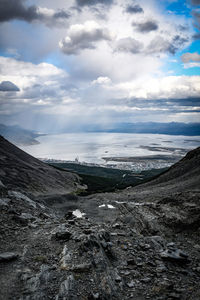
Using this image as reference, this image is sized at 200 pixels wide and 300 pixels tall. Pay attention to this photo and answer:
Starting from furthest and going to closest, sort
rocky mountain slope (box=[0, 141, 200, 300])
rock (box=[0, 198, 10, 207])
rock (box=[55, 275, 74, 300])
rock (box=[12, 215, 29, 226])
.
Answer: rock (box=[0, 198, 10, 207]) → rock (box=[12, 215, 29, 226]) → rocky mountain slope (box=[0, 141, 200, 300]) → rock (box=[55, 275, 74, 300])

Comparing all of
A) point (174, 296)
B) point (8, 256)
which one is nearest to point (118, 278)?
point (174, 296)

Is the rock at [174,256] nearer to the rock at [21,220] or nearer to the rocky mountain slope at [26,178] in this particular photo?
the rock at [21,220]

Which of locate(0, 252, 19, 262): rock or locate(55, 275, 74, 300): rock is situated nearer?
locate(55, 275, 74, 300): rock

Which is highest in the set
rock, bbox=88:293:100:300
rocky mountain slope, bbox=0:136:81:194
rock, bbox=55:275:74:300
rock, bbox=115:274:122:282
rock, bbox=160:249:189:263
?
rock, bbox=55:275:74:300

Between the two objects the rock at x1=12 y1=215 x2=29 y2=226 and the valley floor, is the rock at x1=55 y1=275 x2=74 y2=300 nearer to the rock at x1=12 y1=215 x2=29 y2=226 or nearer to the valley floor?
the valley floor

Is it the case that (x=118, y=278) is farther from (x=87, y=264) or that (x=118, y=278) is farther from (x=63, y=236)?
(x=63, y=236)

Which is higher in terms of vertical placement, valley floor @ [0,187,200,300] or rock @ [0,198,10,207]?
rock @ [0,198,10,207]

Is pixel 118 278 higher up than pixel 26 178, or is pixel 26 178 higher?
pixel 118 278

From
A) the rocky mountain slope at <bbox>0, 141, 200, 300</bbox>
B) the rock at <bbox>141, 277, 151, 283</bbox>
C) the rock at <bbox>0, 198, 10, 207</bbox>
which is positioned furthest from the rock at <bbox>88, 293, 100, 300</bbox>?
the rock at <bbox>0, 198, 10, 207</bbox>

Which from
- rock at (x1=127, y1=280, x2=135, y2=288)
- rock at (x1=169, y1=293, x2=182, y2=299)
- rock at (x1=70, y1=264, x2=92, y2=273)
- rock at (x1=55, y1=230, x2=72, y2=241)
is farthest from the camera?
rock at (x1=55, y1=230, x2=72, y2=241)

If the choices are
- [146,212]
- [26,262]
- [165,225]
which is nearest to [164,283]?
[26,262]
